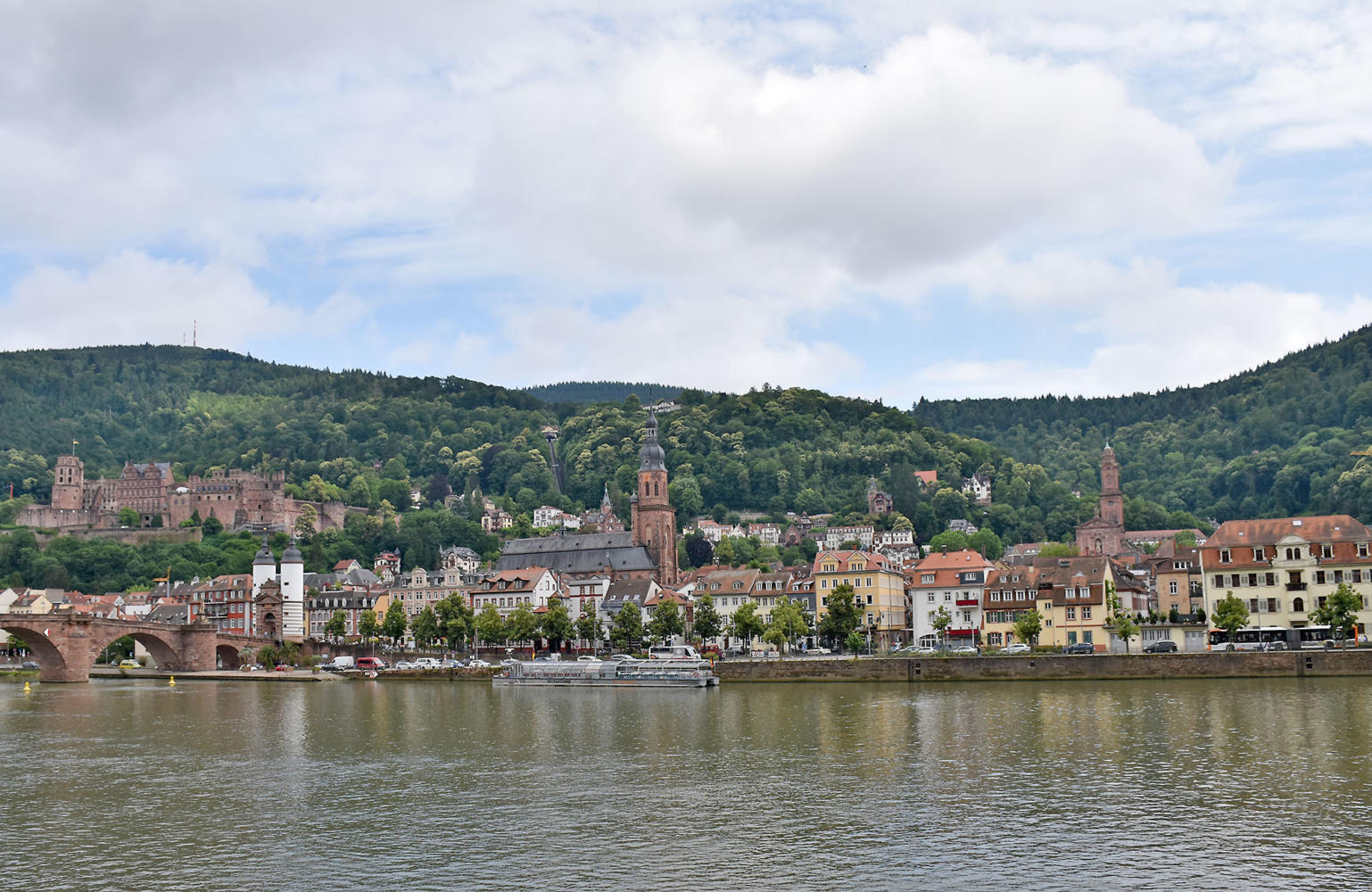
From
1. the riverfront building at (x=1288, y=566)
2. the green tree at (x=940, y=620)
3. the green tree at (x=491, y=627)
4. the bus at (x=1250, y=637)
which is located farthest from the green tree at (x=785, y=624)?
the bus at (x=1250, y=637)

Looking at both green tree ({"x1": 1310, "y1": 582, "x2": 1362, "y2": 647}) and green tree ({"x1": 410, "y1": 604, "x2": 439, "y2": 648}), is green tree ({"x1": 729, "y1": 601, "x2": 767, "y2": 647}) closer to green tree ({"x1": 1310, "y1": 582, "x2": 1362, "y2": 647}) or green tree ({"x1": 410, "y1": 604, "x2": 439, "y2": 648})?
green tree ({"x1": 410, "y1": 604, "x2": 439, "y2": 648})

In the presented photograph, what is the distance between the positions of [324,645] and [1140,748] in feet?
327

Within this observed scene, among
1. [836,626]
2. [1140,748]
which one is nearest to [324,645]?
[836,626]

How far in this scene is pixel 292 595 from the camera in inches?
5655

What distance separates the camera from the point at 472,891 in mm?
28531

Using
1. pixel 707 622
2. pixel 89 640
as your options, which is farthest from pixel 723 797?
pixel 89 640

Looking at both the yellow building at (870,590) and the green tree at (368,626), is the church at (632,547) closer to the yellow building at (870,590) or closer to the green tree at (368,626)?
the green tree at (368,626)

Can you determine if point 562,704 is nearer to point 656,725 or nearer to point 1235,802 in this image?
point 656,725

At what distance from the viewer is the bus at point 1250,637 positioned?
84500 millimetres

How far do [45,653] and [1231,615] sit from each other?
86.4 metres

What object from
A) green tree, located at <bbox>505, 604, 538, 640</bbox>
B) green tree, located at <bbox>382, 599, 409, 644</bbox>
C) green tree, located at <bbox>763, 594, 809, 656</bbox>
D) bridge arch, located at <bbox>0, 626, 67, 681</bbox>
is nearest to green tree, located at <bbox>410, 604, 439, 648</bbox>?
green tree, located at <bbox>382, 599, 409, 644</bbox>

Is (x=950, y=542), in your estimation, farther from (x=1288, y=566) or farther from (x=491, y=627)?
(x=1288, y=566)

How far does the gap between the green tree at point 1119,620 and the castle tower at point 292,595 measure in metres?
80.8

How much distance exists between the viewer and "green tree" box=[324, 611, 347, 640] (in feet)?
446
